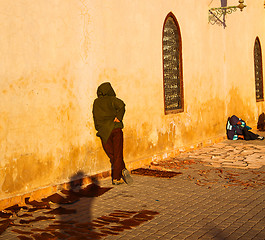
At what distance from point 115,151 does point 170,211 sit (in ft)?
6.71

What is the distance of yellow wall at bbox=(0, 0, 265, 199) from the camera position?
19.9ft

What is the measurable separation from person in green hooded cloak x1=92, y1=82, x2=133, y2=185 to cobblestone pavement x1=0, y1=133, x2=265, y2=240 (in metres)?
0.28

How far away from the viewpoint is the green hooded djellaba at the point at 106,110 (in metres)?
7.32

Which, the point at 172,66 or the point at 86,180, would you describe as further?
the point at 172,66

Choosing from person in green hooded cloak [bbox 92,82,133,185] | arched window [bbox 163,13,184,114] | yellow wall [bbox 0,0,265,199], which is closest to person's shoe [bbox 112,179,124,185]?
person in green hooded cloak [bbox 92,82,133,185]

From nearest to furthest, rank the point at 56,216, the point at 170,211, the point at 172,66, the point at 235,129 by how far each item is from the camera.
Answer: the point at 56,216 → the point at 170,211 → the point at 172,66 → the point at 235,129

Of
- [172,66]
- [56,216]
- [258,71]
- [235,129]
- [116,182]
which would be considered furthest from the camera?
[258,71]

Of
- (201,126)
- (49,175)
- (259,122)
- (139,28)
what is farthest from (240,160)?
(259,122)

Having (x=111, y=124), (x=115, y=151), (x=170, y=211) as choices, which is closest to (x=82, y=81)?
(x=111, y=124)

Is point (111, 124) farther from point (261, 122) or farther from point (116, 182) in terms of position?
point (261, 122)

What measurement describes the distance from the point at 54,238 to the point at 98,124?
313 cm

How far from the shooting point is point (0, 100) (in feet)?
19.1

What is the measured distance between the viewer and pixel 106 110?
7367 mm

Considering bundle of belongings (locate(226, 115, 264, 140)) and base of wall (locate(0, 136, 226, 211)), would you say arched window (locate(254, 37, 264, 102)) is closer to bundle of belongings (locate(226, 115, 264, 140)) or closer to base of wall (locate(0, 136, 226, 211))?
bundle of belongings (locate(226, 115, 264, 140))
